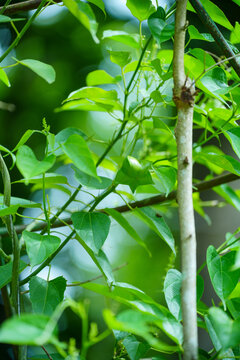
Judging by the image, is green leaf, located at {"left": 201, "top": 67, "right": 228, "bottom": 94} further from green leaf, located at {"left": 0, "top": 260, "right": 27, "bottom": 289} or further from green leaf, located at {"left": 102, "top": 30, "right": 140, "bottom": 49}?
green leaf, located at {"left": 0, "top": 260, "right": 27, "bottom": 289}

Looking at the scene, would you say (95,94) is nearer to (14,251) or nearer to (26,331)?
(14,251)

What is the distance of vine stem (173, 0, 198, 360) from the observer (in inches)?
13.7

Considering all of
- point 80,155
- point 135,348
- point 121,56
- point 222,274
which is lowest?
point 135,348

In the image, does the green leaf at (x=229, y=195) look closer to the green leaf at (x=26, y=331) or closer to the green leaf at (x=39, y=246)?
the green leaf at (x=39, y=246)

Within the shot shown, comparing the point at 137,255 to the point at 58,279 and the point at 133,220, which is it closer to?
the point at 133,220

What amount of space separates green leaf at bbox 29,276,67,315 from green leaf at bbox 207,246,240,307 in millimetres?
166

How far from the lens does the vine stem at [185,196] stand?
35cm

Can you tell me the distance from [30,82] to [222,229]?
850 millimetres

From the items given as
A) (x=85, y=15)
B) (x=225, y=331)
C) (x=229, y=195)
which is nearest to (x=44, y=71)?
(x=85, y=15)

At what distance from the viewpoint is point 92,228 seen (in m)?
0.50

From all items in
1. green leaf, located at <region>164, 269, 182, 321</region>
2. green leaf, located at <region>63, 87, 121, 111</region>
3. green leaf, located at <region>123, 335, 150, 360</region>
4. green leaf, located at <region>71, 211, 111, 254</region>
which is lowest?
green leaf, located at <region>123, 335, 150, 360</region>

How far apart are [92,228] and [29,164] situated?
0.14 m

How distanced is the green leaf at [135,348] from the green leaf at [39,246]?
0.15 meters

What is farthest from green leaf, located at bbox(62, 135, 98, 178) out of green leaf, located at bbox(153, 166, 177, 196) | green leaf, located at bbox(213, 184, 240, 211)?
green leaf, located at bbox(213, 184, 240, 211)
